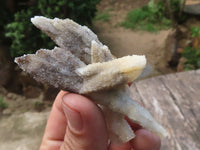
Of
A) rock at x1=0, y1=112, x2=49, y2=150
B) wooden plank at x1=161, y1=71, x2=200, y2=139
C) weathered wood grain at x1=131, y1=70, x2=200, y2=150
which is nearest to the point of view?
weathered wood grain at x1=131, y1=70, x2=200, y2=150

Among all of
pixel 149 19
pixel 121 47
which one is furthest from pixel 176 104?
pixel 149 19

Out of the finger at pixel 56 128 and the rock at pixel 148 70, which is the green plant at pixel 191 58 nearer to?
the rock at pixel 148 70

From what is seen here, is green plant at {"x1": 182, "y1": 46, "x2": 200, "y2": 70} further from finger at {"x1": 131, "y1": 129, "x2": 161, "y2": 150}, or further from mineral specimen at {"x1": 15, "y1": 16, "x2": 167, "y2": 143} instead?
mineral specimen at {"x1": 15, "y1": 16, "x2": 167, "y2": 143}

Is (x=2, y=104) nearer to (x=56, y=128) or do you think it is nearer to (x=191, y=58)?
(x=56, y=128)

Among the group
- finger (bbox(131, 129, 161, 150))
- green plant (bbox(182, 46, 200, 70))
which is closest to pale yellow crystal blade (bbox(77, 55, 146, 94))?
finger (bbox(131, 129, 161, 150))

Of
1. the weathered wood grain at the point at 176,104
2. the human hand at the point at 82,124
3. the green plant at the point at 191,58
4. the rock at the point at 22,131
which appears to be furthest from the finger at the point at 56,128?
the green plant at the point at 191,58

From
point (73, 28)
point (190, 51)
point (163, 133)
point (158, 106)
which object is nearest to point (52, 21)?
point (73, 28)

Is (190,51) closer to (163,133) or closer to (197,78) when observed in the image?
(197,78)

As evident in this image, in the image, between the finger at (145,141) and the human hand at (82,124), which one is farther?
the finger at (145,141)
